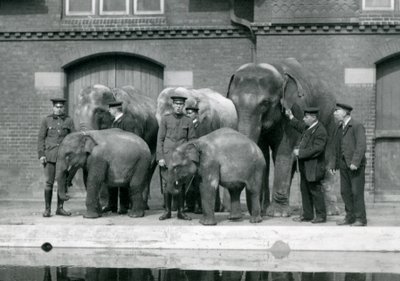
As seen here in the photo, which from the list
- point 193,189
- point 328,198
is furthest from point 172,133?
point 328,198

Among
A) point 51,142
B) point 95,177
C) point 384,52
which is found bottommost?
point 95,177

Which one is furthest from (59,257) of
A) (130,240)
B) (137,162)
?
(137,162)

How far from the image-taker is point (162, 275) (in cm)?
1082

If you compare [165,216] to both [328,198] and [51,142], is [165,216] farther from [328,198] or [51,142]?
[328,198]

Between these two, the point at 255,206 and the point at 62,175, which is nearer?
the point at 255,206

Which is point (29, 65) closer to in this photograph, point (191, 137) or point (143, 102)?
point (143, 102)

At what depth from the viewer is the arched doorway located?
22.0 m

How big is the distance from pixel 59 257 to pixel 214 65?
9915 millimetres

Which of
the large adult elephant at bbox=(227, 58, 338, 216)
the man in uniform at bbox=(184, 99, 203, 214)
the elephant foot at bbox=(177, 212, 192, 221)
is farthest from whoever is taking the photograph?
the large adult elephant at bbox=(227, 58, 338, 216)

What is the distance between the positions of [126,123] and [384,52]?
287 inches

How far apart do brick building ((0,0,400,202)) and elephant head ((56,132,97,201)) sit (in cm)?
718

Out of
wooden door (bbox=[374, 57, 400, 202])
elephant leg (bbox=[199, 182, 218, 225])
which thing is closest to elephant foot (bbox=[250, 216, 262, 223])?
elephant leg (bbox=[199, 182, 218, 225])

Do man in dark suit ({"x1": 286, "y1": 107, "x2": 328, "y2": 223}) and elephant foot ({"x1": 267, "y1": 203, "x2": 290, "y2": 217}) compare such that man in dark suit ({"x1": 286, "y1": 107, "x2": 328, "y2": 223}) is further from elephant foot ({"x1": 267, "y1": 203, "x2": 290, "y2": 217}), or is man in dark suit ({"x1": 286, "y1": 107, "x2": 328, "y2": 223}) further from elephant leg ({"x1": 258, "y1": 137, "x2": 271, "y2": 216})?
elephant leg ({"x1": 258, "y1": 137, "x2": 271, "y2": 216})

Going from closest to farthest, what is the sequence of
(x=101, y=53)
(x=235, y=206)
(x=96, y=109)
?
(x=235, y=206)
(x=96, y=109)
(x=101, y=53)
